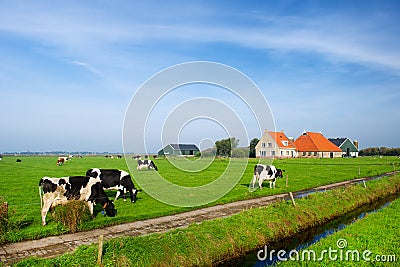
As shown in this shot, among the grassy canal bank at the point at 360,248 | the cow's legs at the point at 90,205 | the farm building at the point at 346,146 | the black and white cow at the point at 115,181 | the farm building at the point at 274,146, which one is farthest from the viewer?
the farm building at the point at 346,146

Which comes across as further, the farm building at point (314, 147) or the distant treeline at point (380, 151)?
the distant treeline at point (380, 151)

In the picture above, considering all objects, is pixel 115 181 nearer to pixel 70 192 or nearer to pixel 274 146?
pixel 70 192

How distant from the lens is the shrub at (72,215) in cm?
1134

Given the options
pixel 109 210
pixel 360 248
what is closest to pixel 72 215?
pixel 109 210

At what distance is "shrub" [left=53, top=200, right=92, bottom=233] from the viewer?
11.3 meters

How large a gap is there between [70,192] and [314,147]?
68362 mm

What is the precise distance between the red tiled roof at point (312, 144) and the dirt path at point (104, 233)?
203ft

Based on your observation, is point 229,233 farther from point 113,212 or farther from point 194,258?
point 113,212

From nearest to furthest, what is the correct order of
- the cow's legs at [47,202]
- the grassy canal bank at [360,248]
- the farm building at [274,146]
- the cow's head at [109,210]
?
the grassy canal bank at [360,248]
the cow's legs at [47,202]
the cow's head at [109,210]
the farm building at [274,146]

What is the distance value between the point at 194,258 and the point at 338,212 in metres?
10.2

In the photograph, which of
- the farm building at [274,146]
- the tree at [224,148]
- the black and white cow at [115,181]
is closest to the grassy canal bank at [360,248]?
the black and white cow at [115,181]

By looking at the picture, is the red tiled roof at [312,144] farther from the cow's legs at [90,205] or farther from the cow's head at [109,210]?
the cow's legs at [90,205]

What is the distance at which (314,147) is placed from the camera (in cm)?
7419

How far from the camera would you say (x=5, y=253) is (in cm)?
913
